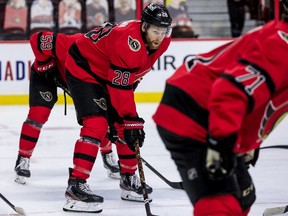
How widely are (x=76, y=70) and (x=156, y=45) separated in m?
0.40

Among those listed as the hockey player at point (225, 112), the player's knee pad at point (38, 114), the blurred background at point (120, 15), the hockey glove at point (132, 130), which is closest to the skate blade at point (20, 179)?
the player's knee pad at point (38, 114)

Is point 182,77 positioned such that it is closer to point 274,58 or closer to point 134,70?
point 274,58

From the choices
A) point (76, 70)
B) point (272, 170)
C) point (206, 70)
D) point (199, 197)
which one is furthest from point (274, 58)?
point (272, 170)

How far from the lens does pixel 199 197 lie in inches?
85.2

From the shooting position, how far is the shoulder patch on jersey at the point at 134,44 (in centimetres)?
333

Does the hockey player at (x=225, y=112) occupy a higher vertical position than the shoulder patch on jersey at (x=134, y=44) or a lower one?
higher

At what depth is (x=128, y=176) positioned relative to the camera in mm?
3805

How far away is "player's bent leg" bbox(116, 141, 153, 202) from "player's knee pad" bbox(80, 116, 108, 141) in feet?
0.86

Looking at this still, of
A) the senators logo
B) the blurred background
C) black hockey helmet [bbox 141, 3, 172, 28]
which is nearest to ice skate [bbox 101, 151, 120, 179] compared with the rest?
black hockey helmet [bbox 141, 3, 172, 28]

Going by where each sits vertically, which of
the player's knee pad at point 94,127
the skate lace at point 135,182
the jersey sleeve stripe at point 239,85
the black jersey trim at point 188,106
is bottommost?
the skate lace at point 135,182

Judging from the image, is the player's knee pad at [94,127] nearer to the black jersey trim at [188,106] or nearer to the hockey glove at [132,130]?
the hockey glove at [132,130]

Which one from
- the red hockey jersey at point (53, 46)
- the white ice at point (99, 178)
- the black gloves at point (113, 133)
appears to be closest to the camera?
the white ice at point (99, 178)

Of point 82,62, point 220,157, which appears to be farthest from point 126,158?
point 220,157

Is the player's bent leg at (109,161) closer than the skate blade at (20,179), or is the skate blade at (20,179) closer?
the skate blade at (20,179)
